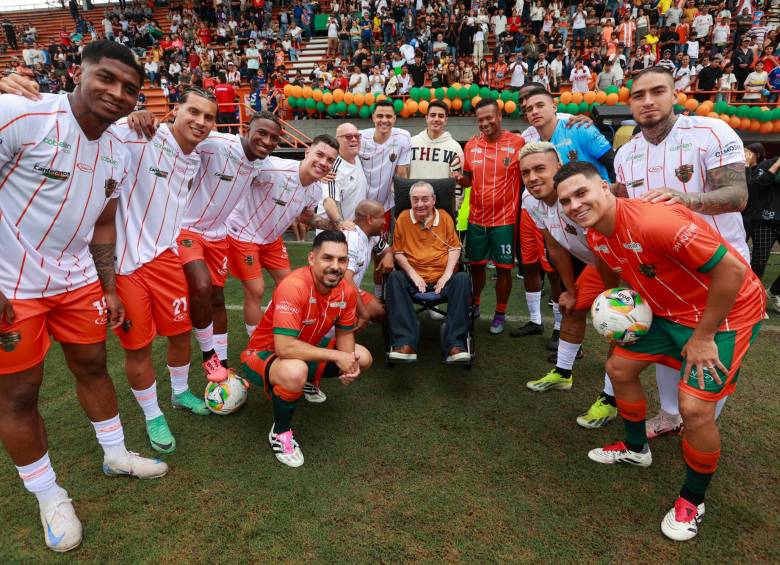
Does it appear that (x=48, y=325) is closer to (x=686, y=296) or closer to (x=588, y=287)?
(x=686, y=296)

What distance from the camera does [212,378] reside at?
3.56m

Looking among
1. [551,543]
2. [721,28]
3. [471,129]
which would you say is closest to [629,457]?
[551,543]

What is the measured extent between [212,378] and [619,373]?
2.78 metres

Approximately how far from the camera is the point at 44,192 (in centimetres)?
220

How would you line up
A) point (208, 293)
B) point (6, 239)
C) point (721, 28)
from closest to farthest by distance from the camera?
point (6, 239), point (208, 293), point (721, 28)

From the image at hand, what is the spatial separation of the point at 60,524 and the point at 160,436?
76cm

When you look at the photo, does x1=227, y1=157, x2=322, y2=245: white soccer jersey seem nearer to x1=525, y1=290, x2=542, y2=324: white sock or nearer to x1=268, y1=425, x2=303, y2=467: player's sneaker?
x1=268, y1=425, x2=303, y2=467: player's sneaker

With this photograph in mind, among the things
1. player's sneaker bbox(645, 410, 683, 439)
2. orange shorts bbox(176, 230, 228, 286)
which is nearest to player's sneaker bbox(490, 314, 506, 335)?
player's sneaker bbox(645, 410, 683, 439)

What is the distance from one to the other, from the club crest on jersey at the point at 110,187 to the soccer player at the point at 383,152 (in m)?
2.94

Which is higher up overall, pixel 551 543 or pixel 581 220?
pixel 581 220

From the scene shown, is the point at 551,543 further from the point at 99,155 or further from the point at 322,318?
the point at 99,155

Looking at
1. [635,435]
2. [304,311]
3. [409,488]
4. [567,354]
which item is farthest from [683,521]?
[304,311]

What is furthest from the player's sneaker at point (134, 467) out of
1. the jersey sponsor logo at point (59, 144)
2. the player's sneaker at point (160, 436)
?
the jersey sponsor logo at point (59, 144)

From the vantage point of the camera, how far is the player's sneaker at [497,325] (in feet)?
16.4
